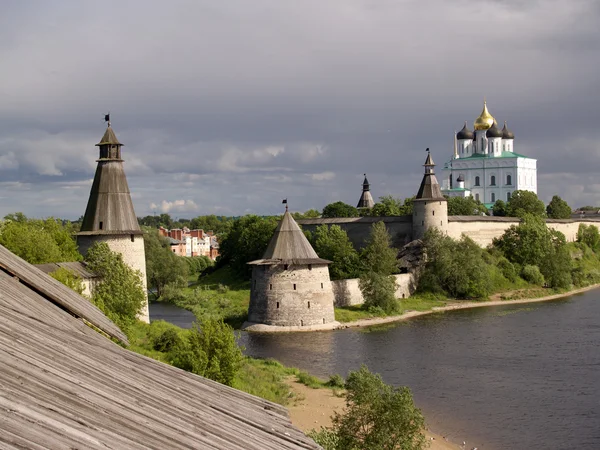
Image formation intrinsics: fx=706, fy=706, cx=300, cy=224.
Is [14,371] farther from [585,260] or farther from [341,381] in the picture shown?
[585,260]

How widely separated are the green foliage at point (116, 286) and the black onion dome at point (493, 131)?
56.9 meters

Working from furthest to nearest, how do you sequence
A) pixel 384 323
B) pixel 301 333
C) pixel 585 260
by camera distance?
1. pixel 585 260
2. pixel 384 323
3. pixel 301 333

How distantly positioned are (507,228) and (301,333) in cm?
2044

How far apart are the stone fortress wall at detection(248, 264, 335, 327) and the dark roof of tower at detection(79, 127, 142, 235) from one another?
26.1 ft

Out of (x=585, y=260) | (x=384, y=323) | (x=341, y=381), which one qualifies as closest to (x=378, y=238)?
(x=384, y=323)

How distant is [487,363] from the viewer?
19.8 metres

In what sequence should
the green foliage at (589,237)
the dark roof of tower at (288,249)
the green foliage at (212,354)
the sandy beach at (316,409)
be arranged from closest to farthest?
1. the green foliage at (212,354)
2. the sandy beach at (316,409)
3. the dark roof of tower at (288,249)
4. the green foliage at (589,237)

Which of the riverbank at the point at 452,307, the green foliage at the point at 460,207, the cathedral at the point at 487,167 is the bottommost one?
the riverbank at the point at 452,307

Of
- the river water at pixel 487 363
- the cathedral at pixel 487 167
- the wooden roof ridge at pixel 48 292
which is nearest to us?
the wooden roof ridge at pixel 48 292

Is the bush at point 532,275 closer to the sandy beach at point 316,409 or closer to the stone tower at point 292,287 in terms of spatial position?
the stone tower at point 292,287

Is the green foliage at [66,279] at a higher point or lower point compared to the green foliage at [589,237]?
lower

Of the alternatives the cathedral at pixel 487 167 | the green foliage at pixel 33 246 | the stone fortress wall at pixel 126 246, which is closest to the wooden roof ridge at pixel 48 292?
the stone fortress wall at pixel 126 246

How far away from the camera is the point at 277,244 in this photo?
1062 inches

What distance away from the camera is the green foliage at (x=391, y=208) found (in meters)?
43.7
